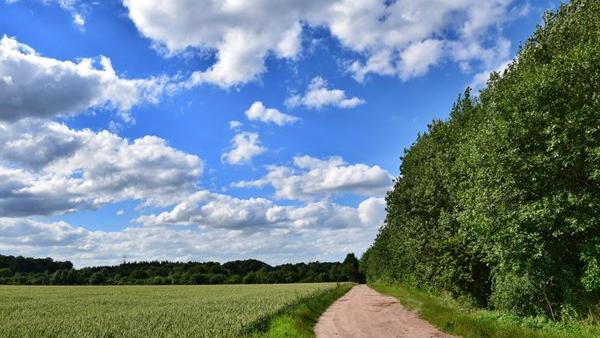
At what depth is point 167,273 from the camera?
155m

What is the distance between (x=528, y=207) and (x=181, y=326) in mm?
15754

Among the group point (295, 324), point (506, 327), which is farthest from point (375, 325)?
point (506, 327)

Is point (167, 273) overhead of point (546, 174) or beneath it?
overhead

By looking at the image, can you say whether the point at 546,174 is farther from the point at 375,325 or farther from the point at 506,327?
the point at 375,325

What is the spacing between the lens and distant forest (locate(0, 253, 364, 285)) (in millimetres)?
129450

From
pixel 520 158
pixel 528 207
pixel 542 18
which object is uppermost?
pixel 542 18

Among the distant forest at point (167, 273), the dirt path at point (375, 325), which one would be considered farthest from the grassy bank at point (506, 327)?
the distant forest at point (167, 273)

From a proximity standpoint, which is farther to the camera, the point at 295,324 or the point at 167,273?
the point at 167,273

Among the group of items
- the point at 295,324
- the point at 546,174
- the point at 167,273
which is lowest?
the point at 295,324

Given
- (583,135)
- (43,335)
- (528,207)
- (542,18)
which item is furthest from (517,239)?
(43,335)

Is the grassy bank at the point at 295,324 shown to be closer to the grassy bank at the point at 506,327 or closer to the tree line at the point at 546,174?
the grassy bank at the point at 506,327

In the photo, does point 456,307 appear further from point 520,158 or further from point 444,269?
point 520,158

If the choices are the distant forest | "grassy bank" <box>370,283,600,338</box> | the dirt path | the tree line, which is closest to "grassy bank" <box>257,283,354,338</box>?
the dirt path

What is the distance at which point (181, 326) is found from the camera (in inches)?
938
